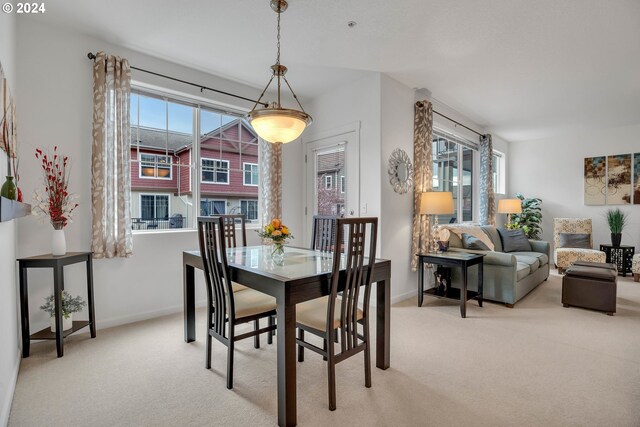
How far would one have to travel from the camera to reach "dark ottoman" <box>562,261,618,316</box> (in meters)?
3.48

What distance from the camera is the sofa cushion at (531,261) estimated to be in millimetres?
4338

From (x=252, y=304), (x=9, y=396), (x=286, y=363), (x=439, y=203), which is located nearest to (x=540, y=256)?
(x=439, y=203)

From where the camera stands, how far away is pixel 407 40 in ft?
9.99

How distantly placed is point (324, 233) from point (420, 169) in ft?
6.23

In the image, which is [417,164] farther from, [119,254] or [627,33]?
[119,254]

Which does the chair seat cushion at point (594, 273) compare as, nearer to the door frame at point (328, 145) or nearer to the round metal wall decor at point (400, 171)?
the round metal wall decor at point (400, 171)

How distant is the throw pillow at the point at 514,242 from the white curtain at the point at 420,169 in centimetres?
194

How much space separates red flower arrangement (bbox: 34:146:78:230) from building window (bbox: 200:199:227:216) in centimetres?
126

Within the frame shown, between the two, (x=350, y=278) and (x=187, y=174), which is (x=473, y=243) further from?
(x=187, y=174)

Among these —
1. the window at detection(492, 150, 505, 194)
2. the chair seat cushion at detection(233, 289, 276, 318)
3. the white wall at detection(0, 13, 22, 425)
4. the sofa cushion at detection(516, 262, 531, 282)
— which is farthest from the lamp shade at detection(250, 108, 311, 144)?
the window at detection(492, 150, 505, 194)

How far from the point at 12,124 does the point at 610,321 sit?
5490 mm

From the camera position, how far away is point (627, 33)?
2.89 m

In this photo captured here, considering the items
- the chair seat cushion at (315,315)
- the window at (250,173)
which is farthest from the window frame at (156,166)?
the chair seat cushion at (315,315)

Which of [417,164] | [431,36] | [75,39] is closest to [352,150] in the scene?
[417,164]
